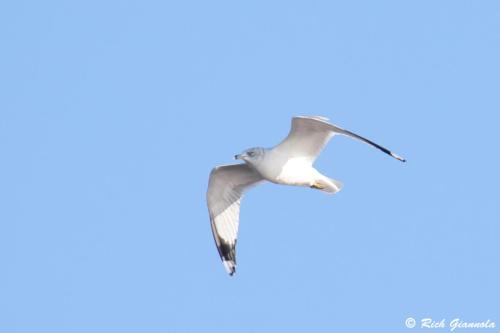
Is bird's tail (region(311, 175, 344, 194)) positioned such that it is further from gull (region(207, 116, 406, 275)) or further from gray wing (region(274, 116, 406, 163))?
gray wing (region(274, 116, 406, 163))

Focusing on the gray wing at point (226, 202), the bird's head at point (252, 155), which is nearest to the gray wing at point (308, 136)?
the bird's head at point (252, 155)

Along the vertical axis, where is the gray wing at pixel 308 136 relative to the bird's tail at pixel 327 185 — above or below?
above

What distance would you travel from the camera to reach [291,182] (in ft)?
42.9

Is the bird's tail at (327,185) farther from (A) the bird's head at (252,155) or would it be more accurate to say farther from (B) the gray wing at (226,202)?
(B) the gray wing at (226,202)

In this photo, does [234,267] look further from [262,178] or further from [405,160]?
[405,160]

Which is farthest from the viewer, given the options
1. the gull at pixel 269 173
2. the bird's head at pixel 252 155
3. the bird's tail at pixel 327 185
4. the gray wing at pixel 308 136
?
the bird's tail at pixel 327 185

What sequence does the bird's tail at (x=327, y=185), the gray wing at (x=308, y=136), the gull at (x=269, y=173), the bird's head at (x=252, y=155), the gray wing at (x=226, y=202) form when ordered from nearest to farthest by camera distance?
the gray wing at (x=308, y=136) < the gull at (x=269, y=173) < the bird's head at (x=252, y=155) < the bird's tail at (x=327, y=185) < the gray wing at (x=226, y=202)

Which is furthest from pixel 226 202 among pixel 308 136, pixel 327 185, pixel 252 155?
pixel 308 136

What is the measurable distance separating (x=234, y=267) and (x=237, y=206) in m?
0.94

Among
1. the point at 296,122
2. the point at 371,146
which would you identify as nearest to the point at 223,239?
the point at 296,122

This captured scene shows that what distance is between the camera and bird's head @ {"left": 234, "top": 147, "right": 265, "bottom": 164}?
514 inches

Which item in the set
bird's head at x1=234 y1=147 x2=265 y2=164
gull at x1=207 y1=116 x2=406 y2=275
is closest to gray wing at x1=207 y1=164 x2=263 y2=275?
gull at x1=207 y1=116 x2=406 y2=275

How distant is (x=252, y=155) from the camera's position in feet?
42.9

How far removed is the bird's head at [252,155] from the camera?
13.1 metres
